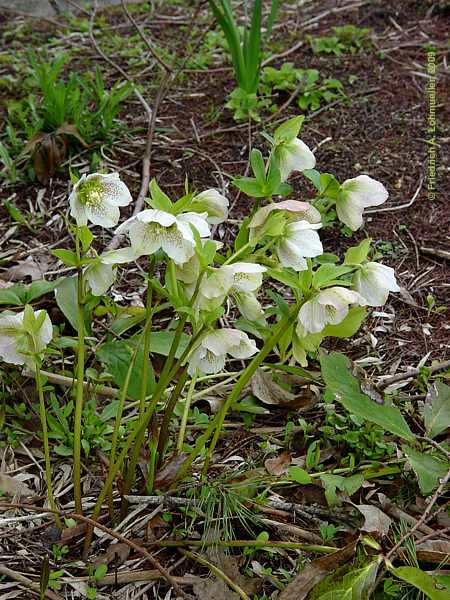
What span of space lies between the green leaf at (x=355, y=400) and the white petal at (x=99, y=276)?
0.40 metres

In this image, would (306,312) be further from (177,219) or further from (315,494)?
(315,494)

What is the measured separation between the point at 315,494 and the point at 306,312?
1.29 feet

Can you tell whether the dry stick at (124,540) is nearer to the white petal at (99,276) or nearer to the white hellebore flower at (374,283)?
the white petal at (99,276)

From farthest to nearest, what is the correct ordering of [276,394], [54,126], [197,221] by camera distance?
[54,126] → [276,394] → [197,221]

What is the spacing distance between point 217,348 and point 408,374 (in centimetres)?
59

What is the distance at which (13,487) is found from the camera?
51.8 inches

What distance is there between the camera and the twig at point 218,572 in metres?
1.10

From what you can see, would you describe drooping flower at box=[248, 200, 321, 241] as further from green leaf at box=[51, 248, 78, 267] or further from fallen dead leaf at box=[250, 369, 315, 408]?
fallen dead leaf at box=[250, 369, 315, 408]

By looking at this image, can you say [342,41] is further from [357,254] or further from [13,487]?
[13,487]

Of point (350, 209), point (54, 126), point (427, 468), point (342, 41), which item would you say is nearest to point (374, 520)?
point (427, 468)

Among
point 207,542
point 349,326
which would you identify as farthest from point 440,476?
point 207,542

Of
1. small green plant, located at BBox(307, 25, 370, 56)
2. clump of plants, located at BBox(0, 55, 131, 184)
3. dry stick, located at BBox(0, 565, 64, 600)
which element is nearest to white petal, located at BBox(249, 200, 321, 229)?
dry stick, located at BBox(0, 565, 64, 600)

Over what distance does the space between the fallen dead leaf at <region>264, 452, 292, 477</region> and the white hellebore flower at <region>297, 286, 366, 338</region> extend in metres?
0.35

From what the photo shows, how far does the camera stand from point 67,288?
4.80 ft
